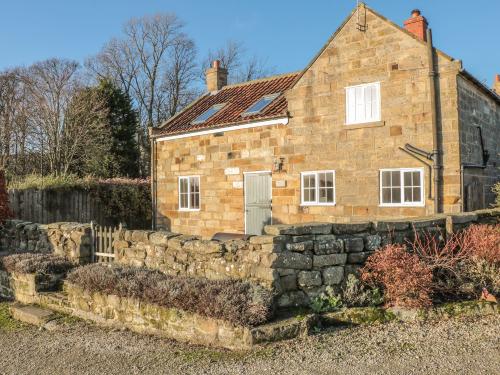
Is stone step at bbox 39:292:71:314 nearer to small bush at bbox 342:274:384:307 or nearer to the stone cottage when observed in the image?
small bush at bbox 342:274:384:307

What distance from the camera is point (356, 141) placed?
1298 cm

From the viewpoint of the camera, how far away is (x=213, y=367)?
509cm

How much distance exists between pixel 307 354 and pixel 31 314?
5232 millimetres

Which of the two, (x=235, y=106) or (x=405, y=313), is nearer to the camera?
(x=405, y=313)

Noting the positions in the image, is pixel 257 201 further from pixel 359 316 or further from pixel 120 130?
pixel 120 130

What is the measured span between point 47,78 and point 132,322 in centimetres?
2565

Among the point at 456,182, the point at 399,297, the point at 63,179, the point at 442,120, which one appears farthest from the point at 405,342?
the point at 63,179

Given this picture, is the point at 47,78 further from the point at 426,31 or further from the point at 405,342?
the point at 405,342

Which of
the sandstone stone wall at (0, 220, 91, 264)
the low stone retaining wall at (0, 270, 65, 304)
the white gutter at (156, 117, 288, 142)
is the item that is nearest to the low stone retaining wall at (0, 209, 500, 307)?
the sandstone stone wall at (0, 220, 91, 264)

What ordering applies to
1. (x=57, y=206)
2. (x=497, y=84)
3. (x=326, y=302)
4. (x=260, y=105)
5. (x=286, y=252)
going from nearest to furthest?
1. (x=286, y=252)
2. (x=326, y=302)
3. (x=260, y=105)
4. (x=57, y=206)
5. (x=497, y=84)

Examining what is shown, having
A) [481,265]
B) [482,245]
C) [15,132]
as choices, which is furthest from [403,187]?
[15,132]

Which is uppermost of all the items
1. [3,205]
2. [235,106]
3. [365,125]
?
[235,106]

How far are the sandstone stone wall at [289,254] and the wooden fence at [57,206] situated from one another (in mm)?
9781

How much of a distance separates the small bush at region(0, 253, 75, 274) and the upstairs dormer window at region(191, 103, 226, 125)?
8.86m
